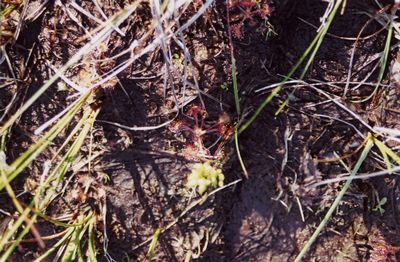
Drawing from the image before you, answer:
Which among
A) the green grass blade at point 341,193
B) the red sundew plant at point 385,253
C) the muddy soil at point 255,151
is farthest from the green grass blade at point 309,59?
the red sundew plant at point 385,253

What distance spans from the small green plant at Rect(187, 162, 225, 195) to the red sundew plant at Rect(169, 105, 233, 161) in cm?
5

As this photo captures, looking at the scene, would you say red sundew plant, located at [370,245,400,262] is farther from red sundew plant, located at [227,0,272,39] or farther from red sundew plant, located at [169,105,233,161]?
red sundew plant, located at [227,0,272,39]

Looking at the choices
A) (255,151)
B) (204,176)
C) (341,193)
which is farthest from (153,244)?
Answer: (341,193)

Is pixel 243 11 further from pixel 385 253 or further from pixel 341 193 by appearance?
pixel 385 253

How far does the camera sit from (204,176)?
122cm

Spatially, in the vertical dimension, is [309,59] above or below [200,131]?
above

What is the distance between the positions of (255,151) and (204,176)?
0.61 feet

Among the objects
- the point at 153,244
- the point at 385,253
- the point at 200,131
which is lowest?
the point at 385,253

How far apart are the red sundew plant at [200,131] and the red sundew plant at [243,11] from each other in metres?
0.22

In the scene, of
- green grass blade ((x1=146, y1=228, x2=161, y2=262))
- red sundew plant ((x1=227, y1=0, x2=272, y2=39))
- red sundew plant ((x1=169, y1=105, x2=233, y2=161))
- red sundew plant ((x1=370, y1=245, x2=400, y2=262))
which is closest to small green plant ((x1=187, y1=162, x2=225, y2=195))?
red sundew plant ((x1=169, y1=105, x2=233, y2=161))

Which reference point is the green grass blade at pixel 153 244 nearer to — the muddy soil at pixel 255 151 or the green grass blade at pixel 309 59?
the muddy soil at pixel 255 151

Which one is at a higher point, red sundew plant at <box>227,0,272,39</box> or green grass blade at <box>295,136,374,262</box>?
red sundew plant at <box>227,0,272,39</box>

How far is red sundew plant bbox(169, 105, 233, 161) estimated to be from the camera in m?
1.26

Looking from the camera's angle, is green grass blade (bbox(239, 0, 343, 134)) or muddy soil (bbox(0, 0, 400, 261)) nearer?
green grass blade (bbox(239, 0, 343, 134))
